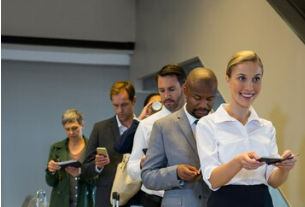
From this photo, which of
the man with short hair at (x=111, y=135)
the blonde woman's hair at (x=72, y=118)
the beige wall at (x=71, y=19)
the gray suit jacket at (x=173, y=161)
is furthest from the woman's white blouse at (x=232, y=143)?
the beige wall at (x=71, y=19)

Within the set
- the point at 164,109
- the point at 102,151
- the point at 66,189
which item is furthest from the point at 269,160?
the point at 66,189

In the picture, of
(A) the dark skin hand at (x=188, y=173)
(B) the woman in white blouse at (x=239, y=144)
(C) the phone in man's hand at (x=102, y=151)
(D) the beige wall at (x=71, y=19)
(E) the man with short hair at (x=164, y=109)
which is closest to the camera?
(B) the woman in white blouse at (x=239, y=144)

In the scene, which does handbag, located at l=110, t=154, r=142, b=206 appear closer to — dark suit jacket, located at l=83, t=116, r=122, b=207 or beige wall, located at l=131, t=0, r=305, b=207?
dark suit jacket, located at l=83, t=116, r=122, b=207

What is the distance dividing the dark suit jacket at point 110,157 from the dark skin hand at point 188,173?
171cm

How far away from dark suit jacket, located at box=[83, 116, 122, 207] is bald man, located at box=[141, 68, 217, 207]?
1.49 metres

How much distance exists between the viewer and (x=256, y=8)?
425 centimetres

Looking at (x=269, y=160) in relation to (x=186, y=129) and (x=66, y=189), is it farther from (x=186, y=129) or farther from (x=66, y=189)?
(x=66, y=189)

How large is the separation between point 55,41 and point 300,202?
5327 mm

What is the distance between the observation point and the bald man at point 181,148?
2.72 meters

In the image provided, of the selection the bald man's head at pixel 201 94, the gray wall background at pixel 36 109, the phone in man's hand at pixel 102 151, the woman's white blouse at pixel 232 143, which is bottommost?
the woman's white blouse at pixel 232 143

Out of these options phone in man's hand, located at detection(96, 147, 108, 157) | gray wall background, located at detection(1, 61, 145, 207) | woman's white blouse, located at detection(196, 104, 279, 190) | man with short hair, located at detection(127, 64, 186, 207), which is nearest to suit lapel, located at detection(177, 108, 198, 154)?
woman's white blouse, located at detection(196, 104, 279, 190)

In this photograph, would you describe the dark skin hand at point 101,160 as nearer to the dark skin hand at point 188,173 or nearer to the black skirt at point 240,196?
the dark skin hand at point 188,173

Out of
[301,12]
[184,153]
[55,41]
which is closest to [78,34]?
[55,41]

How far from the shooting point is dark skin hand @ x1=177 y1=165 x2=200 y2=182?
2.56m
